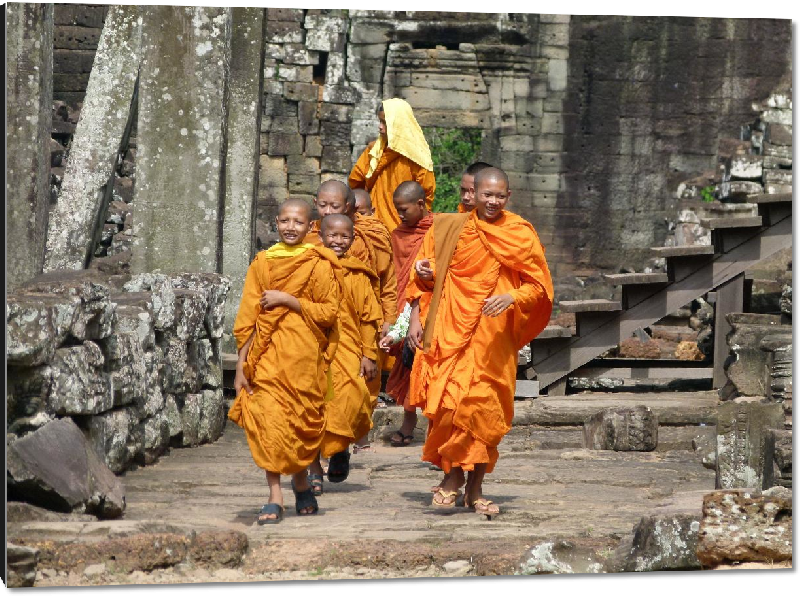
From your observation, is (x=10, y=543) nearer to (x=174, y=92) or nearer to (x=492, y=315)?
(x=492, y=315)

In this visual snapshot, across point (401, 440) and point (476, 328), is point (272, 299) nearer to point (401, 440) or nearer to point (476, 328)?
point (476, 328)

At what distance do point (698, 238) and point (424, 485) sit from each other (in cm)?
1229

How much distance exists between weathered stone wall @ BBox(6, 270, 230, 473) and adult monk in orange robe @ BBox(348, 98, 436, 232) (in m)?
1.24

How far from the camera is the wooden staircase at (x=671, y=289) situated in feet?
42.5

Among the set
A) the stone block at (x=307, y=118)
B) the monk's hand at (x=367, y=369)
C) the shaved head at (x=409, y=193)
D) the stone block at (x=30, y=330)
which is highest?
the stone block at (x=307, y=118)

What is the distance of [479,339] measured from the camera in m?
7.62

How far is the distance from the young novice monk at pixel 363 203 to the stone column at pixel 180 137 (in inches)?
47.0

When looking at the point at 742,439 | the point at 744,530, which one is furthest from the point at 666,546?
the point at 742,439

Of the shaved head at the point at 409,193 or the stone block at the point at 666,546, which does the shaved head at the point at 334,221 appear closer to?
the shaved head at the point at 409,193

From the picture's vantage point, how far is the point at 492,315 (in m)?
7.46

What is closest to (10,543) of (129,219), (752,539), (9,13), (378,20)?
(752,539)

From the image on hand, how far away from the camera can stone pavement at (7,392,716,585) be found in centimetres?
643

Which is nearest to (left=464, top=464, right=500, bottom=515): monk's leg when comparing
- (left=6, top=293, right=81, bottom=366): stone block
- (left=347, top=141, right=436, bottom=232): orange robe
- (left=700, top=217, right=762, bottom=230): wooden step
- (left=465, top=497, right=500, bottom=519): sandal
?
(left=465, top=497, right=500, bottom=519): sandal

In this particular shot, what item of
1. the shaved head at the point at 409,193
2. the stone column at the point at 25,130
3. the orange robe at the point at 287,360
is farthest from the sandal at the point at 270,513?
the stone column at the point at 25,130
